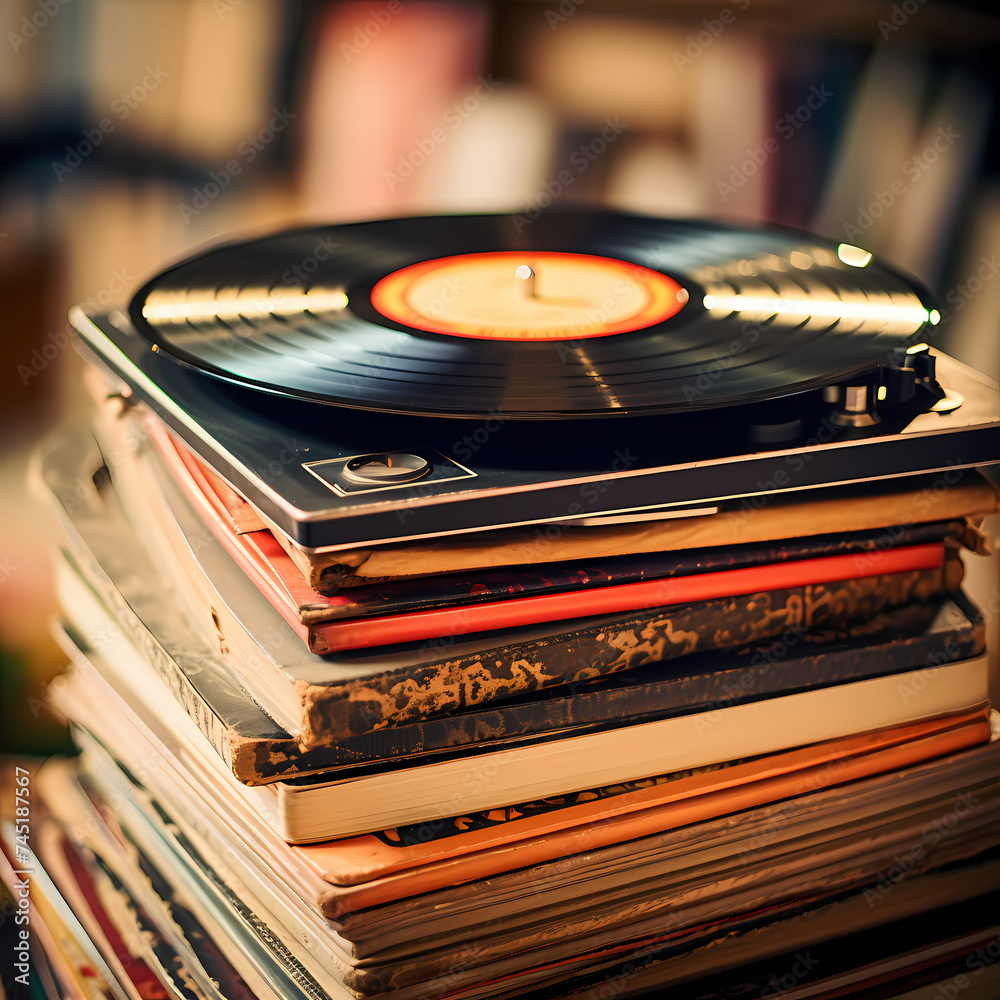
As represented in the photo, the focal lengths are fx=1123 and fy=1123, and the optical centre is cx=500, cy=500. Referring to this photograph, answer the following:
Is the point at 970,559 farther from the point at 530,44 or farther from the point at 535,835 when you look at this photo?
the point at 530,44

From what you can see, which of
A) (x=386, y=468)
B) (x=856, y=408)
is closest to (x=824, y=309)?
(x=856, y=408)

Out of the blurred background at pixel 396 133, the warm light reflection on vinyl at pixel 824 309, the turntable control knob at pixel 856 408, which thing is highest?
the blurred background at pixel 396 133

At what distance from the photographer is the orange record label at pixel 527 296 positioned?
0.82m

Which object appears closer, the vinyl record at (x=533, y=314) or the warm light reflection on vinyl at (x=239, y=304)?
the vinyl record at (x=533, y=314)

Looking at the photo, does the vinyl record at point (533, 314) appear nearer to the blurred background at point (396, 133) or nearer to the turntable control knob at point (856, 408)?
the turntable control knob at point (856, 408)

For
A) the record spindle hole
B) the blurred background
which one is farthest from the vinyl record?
the blurred background

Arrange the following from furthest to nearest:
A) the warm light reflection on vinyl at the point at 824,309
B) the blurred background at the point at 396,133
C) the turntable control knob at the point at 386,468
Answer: the blurred background at the point at 396,133 → the warm light reflection on vinyl at the point at 824,309 → the turntable control knob at the point at 386,468

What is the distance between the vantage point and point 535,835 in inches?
27.4

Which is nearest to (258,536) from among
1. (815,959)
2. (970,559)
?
(815,959)

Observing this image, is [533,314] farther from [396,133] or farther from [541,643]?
[396,133]

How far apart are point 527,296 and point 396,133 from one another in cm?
73

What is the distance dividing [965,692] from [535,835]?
34cm

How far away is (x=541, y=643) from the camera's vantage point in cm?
67

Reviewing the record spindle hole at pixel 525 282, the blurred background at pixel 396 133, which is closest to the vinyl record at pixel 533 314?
the record spindle hole at pixel 525 282
